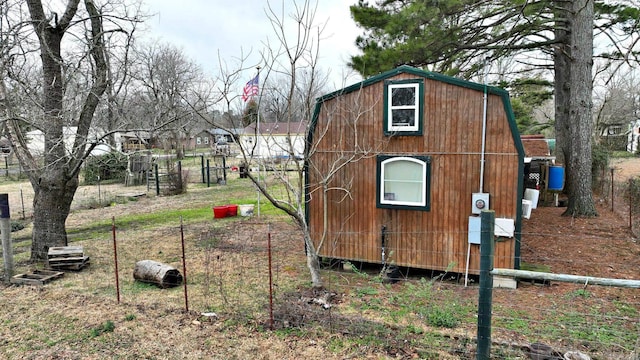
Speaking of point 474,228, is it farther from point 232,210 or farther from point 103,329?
point 232,210

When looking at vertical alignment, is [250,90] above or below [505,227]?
above

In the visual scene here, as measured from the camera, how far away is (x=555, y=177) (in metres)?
11.2

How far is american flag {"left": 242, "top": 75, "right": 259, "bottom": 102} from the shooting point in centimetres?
1147

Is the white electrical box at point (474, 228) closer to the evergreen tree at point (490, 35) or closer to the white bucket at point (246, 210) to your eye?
the evergreen tree at point (490, 35)

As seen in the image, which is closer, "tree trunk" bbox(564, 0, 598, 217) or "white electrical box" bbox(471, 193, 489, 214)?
"white electrical box" bbox(471, 193, 489, 214)

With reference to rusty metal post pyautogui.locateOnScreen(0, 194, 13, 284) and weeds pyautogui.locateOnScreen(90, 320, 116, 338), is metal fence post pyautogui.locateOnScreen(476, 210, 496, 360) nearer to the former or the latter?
weeds pyautogui.locateOnScreen(90, 320, 116, 338)

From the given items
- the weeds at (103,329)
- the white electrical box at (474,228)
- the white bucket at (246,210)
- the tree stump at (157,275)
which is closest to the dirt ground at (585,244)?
the white electrical box at (474,228)

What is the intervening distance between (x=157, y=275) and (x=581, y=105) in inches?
439

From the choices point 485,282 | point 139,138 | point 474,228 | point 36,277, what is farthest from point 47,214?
point 485,282

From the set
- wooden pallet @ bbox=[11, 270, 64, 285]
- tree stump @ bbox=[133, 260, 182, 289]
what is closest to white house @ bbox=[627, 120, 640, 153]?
tree stump @ bbox=[133, 260, 182, 289]

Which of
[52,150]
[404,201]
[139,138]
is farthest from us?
[139,138]

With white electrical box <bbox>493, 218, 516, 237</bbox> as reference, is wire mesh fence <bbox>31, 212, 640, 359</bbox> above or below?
below

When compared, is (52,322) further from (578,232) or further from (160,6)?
(578,232)

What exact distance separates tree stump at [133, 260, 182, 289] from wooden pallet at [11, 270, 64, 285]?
158 centimetres
